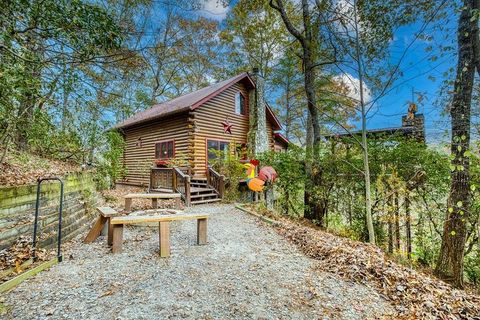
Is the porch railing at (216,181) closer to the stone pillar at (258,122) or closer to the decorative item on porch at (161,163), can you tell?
the stone pillar at (258,122)

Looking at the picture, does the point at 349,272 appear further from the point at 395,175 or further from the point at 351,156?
the point at 351,156

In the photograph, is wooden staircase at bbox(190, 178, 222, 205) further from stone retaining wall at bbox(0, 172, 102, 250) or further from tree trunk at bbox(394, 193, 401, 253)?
tree trunk at bbox(394, 193, 401, 253)

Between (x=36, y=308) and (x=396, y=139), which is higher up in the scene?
(x=396, y=139)

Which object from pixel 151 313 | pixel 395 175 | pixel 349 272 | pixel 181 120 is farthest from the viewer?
pixel 181 120

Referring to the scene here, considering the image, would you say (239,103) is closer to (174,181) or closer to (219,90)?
(219,90)

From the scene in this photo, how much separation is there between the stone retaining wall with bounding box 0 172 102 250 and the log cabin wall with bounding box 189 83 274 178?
552 cm

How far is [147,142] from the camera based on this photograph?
13102 millimetres

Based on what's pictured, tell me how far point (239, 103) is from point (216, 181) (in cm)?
543

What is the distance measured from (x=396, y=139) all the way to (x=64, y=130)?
30.1 ft

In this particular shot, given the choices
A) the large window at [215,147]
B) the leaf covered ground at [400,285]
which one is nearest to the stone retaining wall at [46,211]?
the leaf covered ground at [400,285]

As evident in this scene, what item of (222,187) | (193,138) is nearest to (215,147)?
(193,138)

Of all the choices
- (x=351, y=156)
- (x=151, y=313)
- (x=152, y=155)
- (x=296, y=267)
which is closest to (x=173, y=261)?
(x=151, y=313)

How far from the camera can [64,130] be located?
6672 millimetres

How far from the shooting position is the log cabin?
32.0 ft
